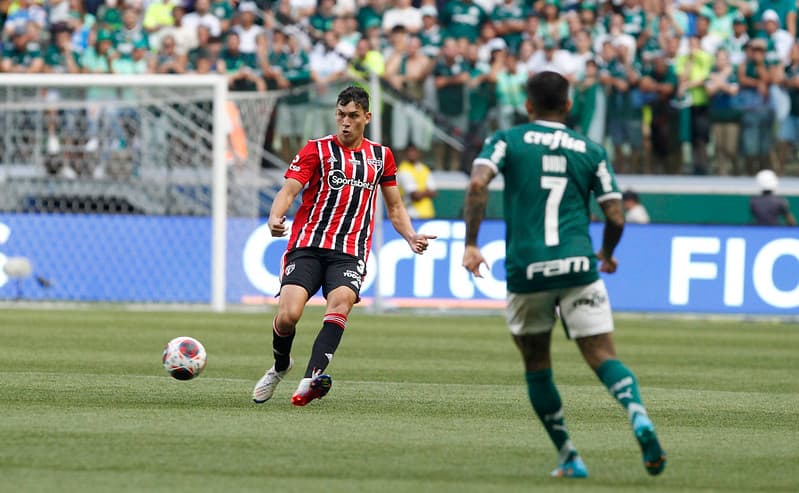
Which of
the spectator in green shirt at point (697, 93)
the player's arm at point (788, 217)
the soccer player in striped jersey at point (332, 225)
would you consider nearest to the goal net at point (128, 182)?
the spectator in green shirt at point (697, 93)

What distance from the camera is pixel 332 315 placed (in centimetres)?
1033

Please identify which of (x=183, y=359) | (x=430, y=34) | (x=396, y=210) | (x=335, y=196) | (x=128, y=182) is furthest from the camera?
(x=430, y=34)

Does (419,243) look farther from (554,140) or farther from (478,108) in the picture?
(478,108)

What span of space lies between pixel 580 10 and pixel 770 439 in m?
17.2

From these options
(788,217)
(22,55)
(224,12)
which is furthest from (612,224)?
(22,55)

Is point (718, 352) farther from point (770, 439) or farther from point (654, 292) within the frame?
point (770, 439)

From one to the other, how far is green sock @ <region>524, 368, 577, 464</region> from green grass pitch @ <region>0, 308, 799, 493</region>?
18 centimetres

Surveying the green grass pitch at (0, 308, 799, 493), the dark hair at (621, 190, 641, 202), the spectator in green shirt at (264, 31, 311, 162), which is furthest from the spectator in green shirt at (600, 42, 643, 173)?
the green grass pitch at (0, 308, 799, 493)

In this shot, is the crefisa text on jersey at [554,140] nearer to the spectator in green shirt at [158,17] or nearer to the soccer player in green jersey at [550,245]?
the soccer player in green jersey at [550,245]

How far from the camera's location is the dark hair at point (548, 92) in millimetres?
7172

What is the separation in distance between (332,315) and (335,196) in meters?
0.85

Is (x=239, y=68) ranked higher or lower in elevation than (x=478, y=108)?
higher

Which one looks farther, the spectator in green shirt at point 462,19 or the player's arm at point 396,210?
the spectator in green shirt at point 462,19

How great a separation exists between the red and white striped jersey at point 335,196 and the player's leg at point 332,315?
4.2 inches
